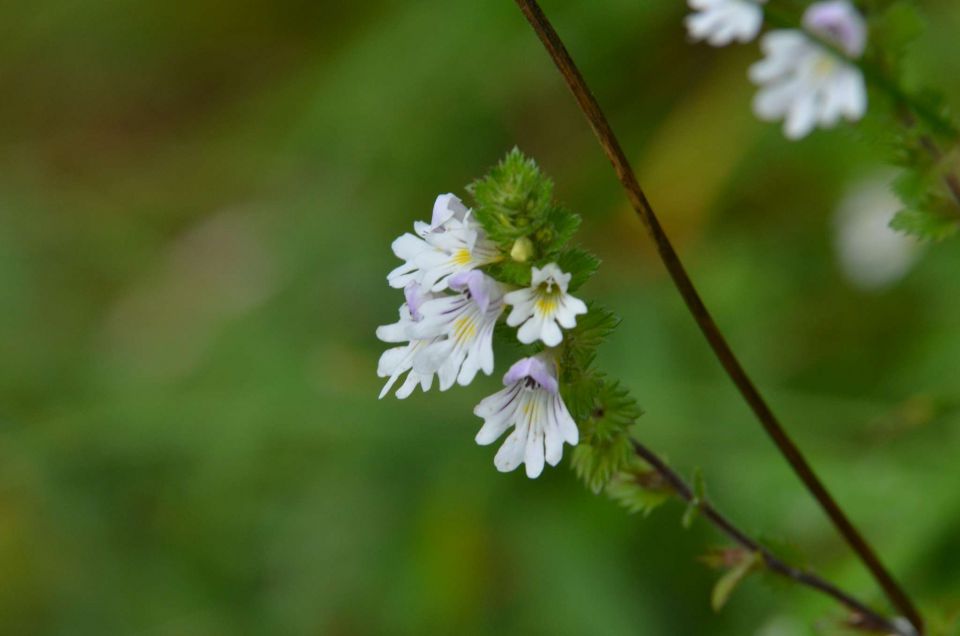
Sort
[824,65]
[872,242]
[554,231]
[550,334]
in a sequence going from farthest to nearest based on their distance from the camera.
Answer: [872,242] → [824,65] → [554,231] → [550,334]

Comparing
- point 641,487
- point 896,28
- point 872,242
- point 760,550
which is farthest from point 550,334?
point 872,242

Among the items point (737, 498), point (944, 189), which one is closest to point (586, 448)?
point (944, 189)

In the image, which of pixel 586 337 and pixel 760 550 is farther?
pixel 760 550

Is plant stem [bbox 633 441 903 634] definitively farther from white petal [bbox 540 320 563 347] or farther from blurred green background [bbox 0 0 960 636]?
blurred green background [bbox 0 0 960 636]

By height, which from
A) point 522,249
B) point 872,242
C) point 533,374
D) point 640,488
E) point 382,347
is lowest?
point 640,488

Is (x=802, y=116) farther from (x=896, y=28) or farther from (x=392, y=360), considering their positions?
(x=392, y=360)

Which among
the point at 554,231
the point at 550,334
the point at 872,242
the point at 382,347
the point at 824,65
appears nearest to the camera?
the point at 550,334

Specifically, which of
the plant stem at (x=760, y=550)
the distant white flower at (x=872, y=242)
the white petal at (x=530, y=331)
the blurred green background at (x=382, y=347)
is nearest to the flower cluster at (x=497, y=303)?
the white petal at (x=530, y=331)

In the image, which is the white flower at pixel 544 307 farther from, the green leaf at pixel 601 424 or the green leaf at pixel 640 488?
the green leaf at pixel 640 488
